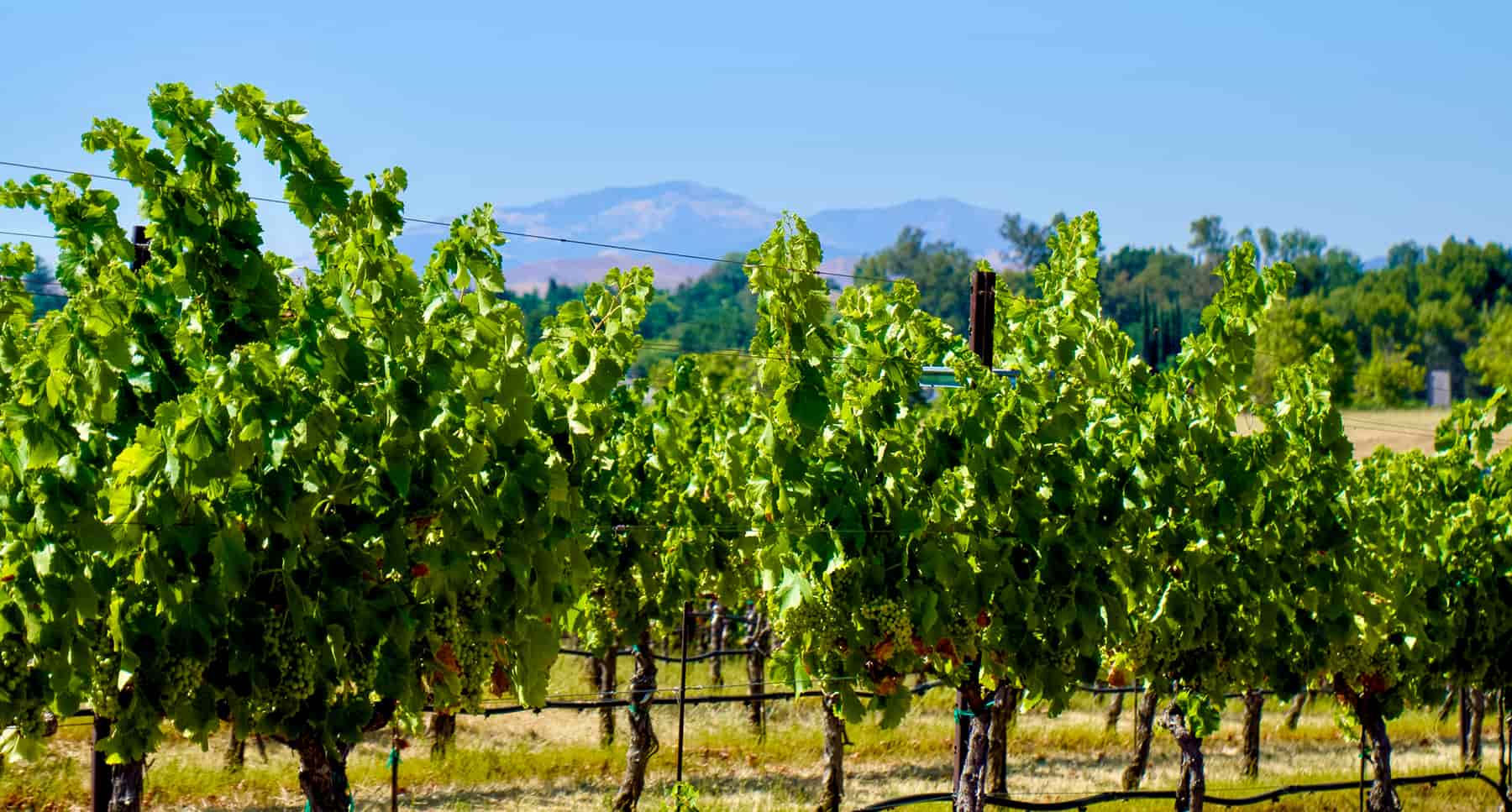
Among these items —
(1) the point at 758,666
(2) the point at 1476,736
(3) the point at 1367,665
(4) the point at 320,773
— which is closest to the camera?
(4) the point at 320,773

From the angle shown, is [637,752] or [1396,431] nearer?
[637,752]

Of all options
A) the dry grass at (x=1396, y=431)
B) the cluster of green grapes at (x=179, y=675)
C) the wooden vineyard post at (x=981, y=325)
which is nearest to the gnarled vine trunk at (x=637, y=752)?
the wooden vineyard post at (x=981, y=325)

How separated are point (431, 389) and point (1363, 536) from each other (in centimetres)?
673

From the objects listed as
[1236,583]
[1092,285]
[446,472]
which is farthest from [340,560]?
[1236,583]

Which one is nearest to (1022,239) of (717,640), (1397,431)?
(1397,431)

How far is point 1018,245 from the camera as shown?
136 m

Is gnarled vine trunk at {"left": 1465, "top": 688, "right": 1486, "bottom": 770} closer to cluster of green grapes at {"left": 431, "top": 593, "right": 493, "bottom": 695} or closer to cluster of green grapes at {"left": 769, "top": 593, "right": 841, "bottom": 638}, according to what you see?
cluster of green grapes at {"left": 769, "top": 593, "right": 841, "bottom": 638}

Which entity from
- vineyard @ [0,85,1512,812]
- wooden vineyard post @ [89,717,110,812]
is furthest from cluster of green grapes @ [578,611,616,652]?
wooden vineyard post @ [89,717,110,812]

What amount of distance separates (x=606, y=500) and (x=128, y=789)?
490 centimetres

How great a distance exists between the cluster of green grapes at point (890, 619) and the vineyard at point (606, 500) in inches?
0.9

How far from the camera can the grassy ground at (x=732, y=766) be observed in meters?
11.8

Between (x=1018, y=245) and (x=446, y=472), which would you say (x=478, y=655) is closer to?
(x=446, y=472)

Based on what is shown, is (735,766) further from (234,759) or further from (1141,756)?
(234,759)

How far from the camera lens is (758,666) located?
16422mm
